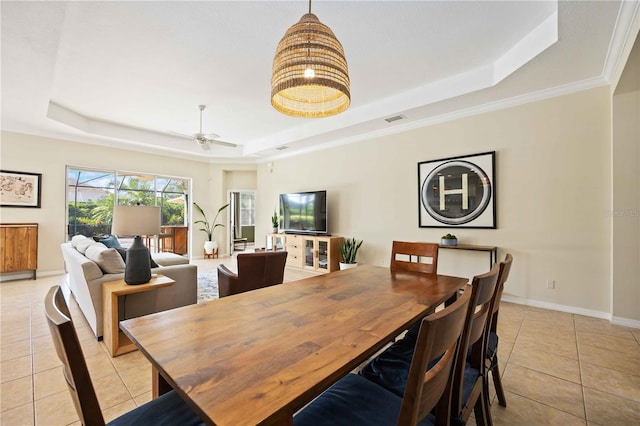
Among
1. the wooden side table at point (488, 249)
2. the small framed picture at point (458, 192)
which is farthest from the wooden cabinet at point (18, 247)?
the wooden side table at point (488, 249)

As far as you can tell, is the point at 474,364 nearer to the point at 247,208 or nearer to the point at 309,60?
the point at 309,60

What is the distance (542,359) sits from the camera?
229 centimetres

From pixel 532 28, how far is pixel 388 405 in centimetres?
341

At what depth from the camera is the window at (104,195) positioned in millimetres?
5684

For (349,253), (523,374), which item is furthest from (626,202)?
(349,253)

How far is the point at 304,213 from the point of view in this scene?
605 cm

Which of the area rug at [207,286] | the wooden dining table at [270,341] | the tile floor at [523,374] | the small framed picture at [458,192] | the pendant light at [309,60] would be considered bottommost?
the tile floor at [523,374]

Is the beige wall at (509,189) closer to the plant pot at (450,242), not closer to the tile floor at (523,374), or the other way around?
the plant pot at (450,242)

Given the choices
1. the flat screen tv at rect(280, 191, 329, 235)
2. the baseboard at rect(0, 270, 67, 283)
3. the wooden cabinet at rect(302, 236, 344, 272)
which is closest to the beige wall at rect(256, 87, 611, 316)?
the wooden cabinet at rect(302, 236, 344, 272)

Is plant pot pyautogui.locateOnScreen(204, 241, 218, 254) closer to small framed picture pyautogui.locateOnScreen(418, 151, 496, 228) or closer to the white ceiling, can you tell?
the white ceiling

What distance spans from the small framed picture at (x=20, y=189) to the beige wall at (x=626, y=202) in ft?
27.8

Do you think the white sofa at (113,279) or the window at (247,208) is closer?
the white sofa at (113,279)

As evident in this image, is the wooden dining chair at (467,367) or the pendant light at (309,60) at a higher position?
the pendant light at (309,60)

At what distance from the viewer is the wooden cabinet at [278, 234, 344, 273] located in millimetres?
5434
